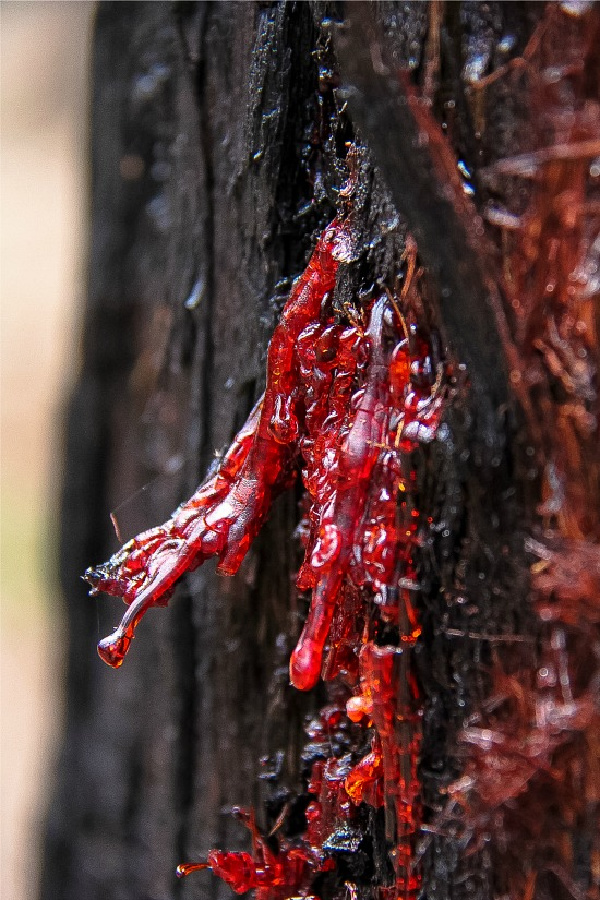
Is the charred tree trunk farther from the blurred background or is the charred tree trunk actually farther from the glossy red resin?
the blurred background

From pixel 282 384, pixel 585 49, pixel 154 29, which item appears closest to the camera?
pixel 585 49

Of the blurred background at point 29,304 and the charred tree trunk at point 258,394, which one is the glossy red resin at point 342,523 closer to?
the charred tree trunk at point 258,394

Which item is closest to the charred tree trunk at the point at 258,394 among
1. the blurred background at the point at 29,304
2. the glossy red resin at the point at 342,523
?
the glossy red resin at the point at 342,523

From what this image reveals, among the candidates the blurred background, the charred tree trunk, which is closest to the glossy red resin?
the charred tree trunk

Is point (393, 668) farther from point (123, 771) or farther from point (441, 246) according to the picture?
point (123, 771)

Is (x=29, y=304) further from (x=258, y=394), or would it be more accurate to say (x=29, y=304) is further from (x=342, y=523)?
(x=342, y=523)

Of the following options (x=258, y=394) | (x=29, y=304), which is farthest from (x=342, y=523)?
(x=29, y=304)

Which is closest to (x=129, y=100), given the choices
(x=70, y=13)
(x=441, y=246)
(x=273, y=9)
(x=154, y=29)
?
(x=154, y=29)
